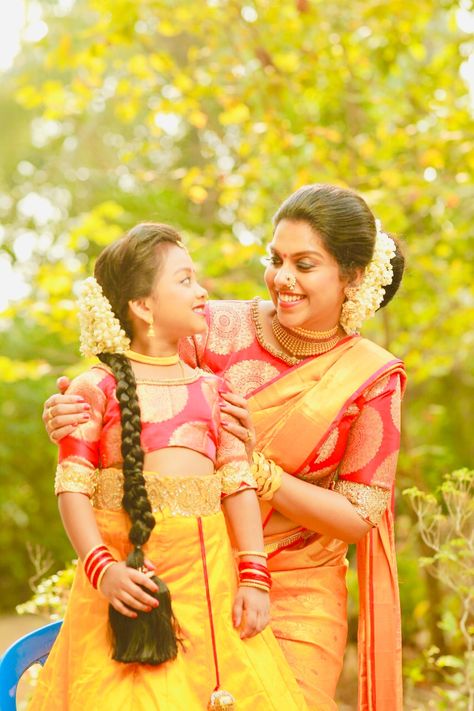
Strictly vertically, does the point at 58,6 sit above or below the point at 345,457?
above

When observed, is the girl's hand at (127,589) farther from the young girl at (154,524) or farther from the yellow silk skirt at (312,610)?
the yellow silk skirt at (312,610)

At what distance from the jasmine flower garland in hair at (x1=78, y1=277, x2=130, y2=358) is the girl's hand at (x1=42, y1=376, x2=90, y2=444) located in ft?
0.50

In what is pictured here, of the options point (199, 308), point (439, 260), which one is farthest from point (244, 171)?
point (199, 308)

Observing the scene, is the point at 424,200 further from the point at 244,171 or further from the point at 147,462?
the point at 147,462

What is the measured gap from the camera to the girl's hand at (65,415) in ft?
7.23

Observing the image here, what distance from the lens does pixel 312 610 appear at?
287cm

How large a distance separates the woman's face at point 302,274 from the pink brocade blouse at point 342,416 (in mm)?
191

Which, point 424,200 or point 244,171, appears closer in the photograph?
point 424,200

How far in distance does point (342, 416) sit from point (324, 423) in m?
0.06

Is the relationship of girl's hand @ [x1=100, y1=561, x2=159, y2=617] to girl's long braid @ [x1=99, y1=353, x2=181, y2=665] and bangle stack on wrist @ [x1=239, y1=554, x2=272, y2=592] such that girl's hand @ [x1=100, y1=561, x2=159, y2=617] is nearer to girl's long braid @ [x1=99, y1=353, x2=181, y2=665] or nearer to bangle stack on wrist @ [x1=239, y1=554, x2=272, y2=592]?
girl's long braid @ [x1=99, y1=353, x2=181, y2=665]

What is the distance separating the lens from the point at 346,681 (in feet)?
20.0

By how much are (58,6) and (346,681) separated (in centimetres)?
689

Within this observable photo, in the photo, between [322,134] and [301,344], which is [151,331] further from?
[322,134]

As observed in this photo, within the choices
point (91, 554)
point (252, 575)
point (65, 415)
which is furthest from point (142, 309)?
point (252, 575)
